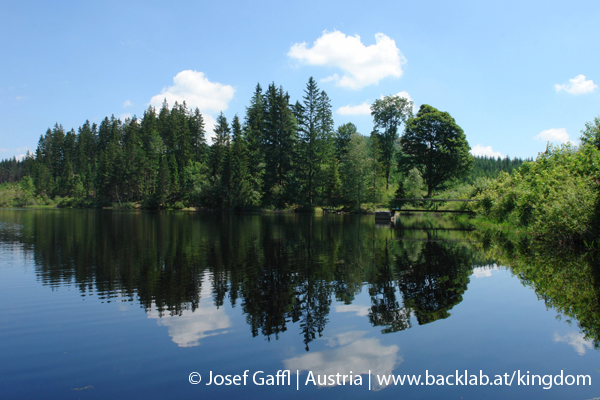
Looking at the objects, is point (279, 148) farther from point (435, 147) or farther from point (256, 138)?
point (435, 147)

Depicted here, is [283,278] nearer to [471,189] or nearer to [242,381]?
[242,381]

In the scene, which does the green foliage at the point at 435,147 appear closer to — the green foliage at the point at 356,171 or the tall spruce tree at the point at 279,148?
the green foliage at the point at 356,171

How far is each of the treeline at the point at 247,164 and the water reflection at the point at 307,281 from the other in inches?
1562

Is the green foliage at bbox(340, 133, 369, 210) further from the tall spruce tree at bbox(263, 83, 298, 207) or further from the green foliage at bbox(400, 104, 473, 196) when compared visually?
the tall spruce tree at bbox(263, 83, 298, 207)

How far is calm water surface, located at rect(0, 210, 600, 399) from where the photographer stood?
4.91 metres

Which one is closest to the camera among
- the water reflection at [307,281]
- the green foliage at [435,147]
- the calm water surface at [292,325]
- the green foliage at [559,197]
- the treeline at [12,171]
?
the calm water surface at [292,325]

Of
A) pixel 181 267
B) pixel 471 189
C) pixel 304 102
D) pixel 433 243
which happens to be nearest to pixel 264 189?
pixel 304 102

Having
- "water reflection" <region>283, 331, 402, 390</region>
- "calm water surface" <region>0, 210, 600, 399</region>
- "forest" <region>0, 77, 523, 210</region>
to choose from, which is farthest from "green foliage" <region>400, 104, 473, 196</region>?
"water reflection" <region>283, 331, 402, 390</region>

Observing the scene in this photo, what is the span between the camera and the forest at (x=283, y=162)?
54.5 meters

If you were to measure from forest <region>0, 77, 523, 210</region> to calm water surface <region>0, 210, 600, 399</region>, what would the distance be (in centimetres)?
4250

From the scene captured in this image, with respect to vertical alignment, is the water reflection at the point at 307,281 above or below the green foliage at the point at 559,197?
below

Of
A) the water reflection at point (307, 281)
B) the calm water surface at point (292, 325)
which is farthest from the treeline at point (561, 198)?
the calm water surface at point (292, 325)

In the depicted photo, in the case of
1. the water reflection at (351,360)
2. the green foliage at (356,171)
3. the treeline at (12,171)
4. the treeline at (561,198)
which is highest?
the treeline at (12,171)

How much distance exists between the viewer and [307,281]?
34.2 feet
